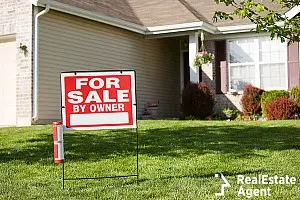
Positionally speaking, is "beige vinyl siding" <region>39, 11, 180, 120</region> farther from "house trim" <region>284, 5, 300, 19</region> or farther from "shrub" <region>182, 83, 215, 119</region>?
"house trim" <region>284, 5, 300, 19</region>

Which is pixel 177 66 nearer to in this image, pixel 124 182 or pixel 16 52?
pixel 16 52

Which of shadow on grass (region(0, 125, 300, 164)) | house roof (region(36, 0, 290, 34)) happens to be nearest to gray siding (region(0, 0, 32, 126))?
house roof (region(36, 0, 290, 34))

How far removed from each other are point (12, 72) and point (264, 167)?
30.0 ft

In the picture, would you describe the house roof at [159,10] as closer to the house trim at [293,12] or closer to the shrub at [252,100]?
the house trim at [293,12]

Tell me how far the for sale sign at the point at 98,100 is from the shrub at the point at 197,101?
9.96m

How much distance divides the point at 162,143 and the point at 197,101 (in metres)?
7.13

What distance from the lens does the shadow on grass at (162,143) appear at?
7.61 m

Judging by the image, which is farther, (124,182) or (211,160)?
(211,160)

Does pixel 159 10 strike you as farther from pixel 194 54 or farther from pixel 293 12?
pixel 293 12

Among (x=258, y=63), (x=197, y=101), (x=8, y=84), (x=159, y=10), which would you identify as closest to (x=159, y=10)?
(x=159, y=10)

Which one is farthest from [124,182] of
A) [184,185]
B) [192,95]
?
[192,95]

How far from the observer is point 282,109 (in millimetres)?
14625

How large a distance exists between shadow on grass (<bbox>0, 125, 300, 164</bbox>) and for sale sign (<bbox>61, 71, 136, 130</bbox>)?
1716 millimetres

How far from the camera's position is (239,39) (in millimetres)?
17078
